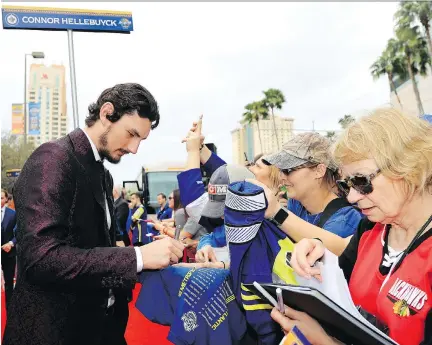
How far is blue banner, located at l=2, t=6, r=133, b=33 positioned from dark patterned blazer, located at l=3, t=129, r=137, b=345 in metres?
4.53

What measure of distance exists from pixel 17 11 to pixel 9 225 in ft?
13.2

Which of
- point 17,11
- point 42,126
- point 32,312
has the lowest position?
point 32,312

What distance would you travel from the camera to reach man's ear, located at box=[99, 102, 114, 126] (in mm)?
2424

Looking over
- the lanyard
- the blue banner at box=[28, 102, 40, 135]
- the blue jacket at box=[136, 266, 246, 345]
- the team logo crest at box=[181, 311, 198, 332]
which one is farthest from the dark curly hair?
the blue banner at box=[28, 102, 40, 135]

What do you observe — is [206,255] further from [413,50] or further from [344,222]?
[413,50]

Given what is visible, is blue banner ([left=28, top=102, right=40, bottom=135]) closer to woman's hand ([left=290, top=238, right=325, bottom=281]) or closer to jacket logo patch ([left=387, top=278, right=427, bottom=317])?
woman's hand ([left=290, top=238, right=325, bottom=281])

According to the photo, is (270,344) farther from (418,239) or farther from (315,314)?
(418,239)

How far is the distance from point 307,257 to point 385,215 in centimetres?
37

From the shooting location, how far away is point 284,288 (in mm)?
1498

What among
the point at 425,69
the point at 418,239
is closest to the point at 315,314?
the point at 418,239

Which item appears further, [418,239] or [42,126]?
[42,126]

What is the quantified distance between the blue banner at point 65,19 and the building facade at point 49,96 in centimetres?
10577

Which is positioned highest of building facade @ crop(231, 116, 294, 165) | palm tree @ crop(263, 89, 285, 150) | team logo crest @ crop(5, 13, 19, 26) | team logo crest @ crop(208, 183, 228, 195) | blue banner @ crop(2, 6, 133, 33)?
building facade @ crop(231, 116, 294, 165)

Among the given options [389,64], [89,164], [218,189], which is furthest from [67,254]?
[389,64]
